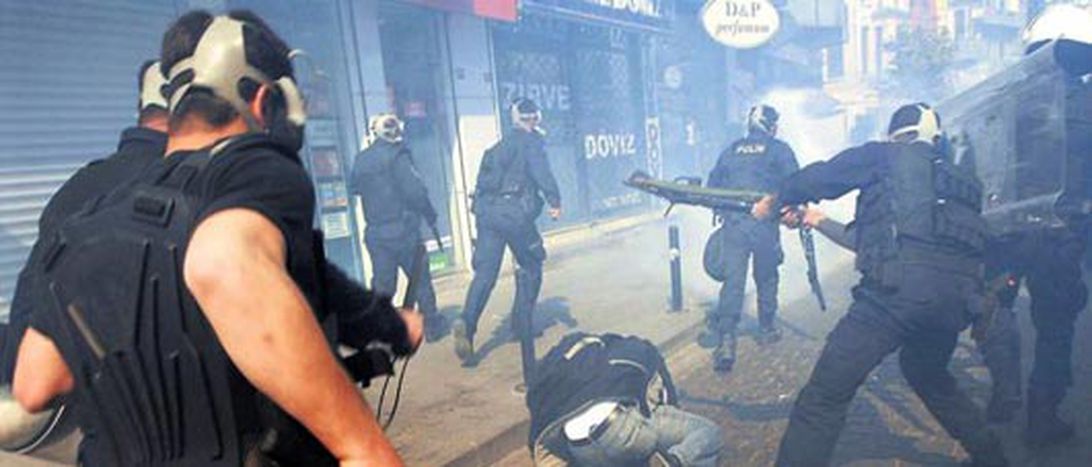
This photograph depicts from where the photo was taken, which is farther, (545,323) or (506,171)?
(545,323)


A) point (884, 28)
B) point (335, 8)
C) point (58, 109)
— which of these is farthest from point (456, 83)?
point (884, 28)

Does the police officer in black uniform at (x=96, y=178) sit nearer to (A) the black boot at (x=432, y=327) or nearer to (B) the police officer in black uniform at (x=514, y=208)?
(B) the police officer in black uniform at (x=514, y=208)

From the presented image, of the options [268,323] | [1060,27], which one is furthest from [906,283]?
[268,323]

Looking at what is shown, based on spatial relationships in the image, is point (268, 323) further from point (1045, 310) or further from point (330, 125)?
point (330, 125)

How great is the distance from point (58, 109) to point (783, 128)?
80.3 ft

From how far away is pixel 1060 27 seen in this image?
4.72m

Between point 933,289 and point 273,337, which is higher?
point 273,337

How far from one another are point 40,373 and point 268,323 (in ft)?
2.55

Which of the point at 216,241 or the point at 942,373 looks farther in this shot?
the point at 942,373

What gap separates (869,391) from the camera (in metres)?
5.00

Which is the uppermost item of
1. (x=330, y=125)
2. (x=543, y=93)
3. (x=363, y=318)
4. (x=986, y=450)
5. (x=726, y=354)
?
(x=543, y=93)

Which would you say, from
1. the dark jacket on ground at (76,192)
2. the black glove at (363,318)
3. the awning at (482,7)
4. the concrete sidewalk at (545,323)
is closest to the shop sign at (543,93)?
the awning at (482,7)

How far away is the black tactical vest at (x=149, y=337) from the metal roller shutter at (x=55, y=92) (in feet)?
19.2

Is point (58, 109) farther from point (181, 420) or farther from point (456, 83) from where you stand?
point (181, 420)
